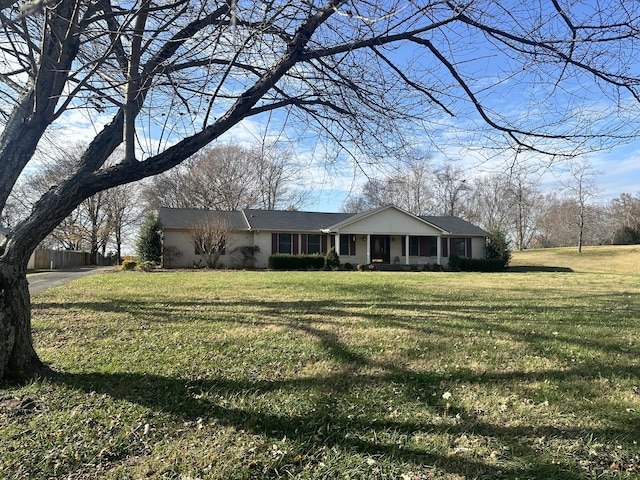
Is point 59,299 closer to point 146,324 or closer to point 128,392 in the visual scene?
point 146,324

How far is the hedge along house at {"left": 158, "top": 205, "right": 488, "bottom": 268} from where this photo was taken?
22828mm

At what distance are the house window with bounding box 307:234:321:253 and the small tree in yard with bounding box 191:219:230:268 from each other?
5392 mm

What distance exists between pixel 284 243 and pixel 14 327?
21027 mm

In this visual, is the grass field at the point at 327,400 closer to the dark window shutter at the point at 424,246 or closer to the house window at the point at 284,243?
the house window at the point at 284,243

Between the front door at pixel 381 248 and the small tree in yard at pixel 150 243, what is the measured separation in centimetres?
1329

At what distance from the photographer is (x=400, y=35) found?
4.01m

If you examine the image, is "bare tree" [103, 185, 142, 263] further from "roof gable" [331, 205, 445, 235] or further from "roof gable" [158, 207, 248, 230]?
"roof gable" [331, 205, 445, 235]

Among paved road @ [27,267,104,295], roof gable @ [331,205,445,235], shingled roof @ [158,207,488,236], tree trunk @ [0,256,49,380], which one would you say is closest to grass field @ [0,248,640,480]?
tree trunk @ [0,256,49,380]

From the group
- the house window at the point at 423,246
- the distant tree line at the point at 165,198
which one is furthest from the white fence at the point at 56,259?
the house window at the point at 423,246

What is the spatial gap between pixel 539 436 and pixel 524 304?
639 centimetres

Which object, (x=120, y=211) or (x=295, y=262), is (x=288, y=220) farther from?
(x=120, y=211)

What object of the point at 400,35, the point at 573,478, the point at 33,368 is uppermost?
the point at 400,35

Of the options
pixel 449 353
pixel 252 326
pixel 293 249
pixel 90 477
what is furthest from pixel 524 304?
pixel 293 249

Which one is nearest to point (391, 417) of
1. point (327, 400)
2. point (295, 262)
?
point (327, 400)
